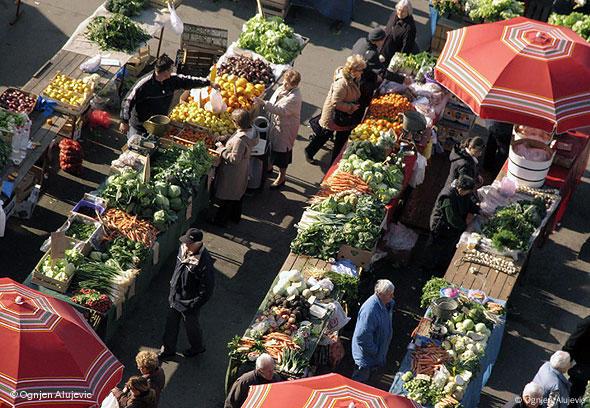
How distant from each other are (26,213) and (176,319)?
9.92 ft

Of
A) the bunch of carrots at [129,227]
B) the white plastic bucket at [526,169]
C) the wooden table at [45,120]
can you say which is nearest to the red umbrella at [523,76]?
the white plastic bucket at [526,169]

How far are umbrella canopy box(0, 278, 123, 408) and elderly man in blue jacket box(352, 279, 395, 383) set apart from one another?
2.86 meters

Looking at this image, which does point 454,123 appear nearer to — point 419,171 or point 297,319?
point 419,171

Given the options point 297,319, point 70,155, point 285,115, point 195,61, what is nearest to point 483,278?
point 297,319

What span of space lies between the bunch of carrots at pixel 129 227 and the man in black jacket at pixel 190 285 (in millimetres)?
921

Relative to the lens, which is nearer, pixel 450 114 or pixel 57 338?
pixel 57 338

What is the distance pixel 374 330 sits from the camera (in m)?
11.6

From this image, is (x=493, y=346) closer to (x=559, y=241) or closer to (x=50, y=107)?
(x=559, y=241)

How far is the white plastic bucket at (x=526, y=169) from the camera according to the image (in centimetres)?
1445

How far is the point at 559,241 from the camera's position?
1534 cm

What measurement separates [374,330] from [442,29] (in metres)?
8.27

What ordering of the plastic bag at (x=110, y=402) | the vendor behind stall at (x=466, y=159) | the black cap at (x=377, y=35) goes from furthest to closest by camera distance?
1. the black cap at (x=377, y=35)
2. the vendor behind stall at (x=466, y=159)
3. the plastic bag at (x=110, y=402)

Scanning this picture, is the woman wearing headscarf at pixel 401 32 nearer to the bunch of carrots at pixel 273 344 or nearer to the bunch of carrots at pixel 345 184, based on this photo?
the bunch of carrots at pixel 345 184

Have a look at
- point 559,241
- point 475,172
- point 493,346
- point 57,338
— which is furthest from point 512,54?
point 57,338
